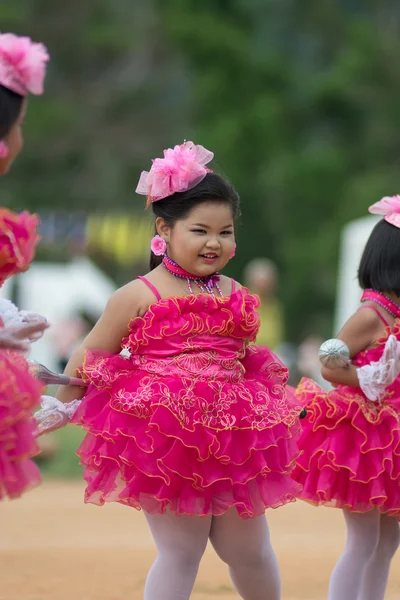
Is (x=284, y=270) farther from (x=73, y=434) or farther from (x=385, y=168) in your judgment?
(x=73, y=434)

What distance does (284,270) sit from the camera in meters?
23.5

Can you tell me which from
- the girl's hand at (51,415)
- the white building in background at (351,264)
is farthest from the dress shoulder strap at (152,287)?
the white building in background at (351,264)

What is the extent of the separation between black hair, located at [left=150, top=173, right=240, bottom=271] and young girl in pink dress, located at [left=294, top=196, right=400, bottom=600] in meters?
0.71

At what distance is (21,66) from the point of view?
317cm

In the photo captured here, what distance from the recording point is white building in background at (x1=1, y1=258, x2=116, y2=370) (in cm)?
1699

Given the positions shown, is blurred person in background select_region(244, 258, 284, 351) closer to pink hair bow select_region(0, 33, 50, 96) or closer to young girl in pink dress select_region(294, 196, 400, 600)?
young girl in pink dress select_region(294, 196, 400, 600)

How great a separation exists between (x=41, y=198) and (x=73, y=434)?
14.2 meters

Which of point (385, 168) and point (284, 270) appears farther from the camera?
point (284, 270)

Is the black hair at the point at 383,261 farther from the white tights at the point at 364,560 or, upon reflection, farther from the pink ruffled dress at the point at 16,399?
the pink ruffled dress at the point at 16,399

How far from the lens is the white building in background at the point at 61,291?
1699 centimetres

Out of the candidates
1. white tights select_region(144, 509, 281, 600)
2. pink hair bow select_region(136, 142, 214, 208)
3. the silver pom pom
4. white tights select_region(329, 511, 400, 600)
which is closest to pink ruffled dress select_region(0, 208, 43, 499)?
white tights select_region(144, 509, 281, 600)

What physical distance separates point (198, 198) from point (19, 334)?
1.03 meters

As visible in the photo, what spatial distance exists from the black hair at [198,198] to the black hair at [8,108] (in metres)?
0.88

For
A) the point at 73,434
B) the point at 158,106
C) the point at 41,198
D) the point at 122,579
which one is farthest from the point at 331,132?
the point at 122,579
